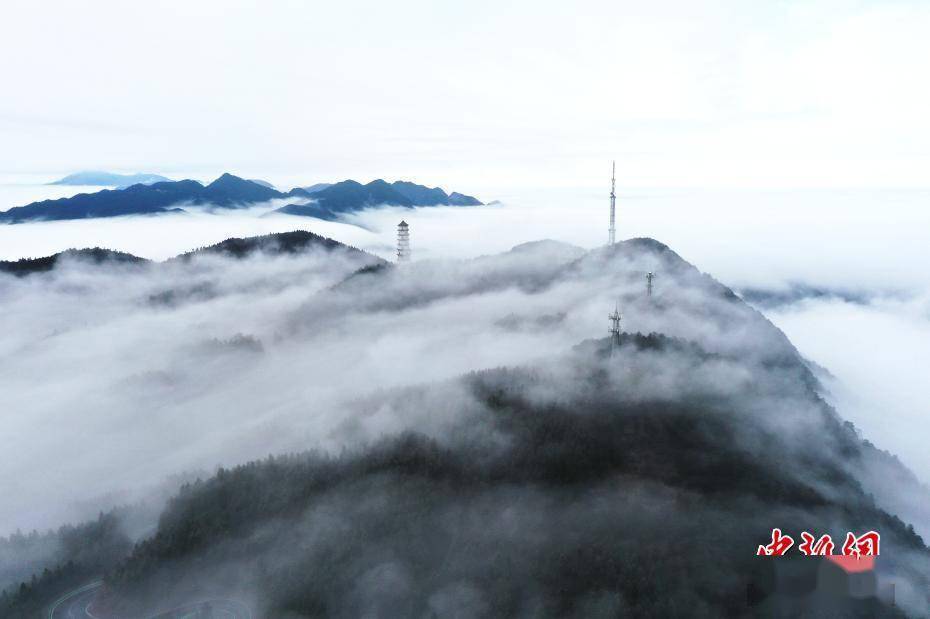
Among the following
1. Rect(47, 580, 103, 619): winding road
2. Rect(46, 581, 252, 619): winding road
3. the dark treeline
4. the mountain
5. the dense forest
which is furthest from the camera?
the dark treeline

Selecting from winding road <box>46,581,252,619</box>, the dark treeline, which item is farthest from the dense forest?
the dark treeline

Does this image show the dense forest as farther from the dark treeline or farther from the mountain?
the dark treeline

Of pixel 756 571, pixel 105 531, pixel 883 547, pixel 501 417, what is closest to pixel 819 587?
pixel 756 571

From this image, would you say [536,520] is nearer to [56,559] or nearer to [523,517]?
[523,517]

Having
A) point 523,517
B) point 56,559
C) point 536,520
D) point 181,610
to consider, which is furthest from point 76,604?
point 536,520

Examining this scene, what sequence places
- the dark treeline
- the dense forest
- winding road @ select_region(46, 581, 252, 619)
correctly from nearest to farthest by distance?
winding road @ select_region(46, 581, 252, 619) < the dense forest < the dark treeline

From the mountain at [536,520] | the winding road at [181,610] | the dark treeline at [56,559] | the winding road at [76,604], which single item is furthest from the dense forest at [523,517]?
the dark treeline at [56,559]

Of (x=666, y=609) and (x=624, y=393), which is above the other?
(x=624, y=393)

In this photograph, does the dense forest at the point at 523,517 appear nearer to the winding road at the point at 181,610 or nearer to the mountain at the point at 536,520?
the mountain at the point at 536,520

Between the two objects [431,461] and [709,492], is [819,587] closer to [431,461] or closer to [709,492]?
[709,492]
